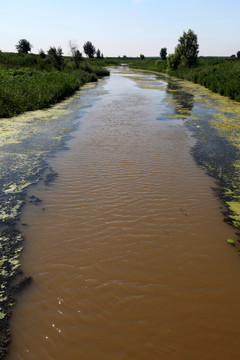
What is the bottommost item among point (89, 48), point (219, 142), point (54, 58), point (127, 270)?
point (127, 270)

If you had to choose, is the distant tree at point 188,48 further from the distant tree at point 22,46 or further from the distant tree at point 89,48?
the distant tree at point 89,48

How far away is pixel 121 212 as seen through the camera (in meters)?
4.68

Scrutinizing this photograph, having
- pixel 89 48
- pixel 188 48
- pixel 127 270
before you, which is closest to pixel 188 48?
pixel 188 48

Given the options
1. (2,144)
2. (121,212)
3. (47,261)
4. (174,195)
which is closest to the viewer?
(47,261)

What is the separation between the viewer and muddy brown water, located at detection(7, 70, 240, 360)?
256cm

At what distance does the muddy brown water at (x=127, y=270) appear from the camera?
2562 mm

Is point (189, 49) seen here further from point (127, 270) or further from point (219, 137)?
point (127, 270)

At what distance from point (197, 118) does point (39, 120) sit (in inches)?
293

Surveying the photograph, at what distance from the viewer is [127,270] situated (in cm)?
340

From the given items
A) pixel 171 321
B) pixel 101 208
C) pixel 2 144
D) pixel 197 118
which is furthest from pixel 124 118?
pixel 171 321

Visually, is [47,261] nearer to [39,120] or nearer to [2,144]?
[2,144]

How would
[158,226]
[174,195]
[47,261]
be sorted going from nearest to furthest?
[47,261], [158,226], [174,195]

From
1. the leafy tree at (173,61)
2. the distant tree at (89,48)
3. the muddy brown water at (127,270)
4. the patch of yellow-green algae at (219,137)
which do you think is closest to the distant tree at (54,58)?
the leafy tree at (173,61)

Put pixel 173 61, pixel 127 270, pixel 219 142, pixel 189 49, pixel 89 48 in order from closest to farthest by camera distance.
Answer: pixel 127 270 < pixel 219 142 < pixel 189 49 < pixel 173 61 < pixel 89 48
